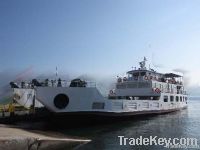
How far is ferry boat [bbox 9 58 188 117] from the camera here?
24.7 meters

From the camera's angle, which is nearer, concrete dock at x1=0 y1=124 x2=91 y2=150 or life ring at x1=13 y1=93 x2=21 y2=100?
concrete dock at x1=0 y1=124 x2=91 y2=150

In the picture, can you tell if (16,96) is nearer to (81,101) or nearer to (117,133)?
(81,101)

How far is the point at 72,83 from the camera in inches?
1004

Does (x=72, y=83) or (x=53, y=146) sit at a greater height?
(x=72, y=83)

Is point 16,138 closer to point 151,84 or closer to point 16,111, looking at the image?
point 16,111

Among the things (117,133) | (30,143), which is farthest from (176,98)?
(30,143)

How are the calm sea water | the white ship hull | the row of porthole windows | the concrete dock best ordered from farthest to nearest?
1. the row of porthole windows
2. the white ship hull
3. the calm sea water
4. the concrete dock

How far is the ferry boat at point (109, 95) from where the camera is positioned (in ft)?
81.1

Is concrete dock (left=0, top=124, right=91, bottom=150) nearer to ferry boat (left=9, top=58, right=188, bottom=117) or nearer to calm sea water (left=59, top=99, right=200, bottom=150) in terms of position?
calm sea water (left=59, top=99, right=200, bottom=150)

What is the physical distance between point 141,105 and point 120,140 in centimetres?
1200

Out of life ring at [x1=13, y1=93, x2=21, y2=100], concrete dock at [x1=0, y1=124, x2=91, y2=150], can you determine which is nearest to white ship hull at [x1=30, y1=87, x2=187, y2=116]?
life ring at [x1=13, y1=93, x2=21, y2=100]

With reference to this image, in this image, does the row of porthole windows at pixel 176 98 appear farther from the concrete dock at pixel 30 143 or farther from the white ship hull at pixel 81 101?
the concrete dock at pixel 30 143

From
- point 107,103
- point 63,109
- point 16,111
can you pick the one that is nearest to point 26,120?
point 16,111

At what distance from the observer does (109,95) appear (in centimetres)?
3884
